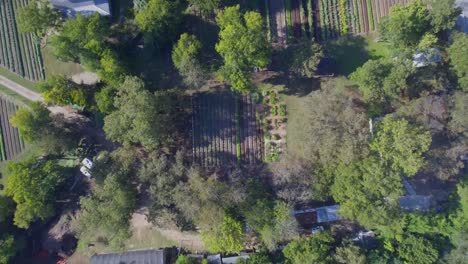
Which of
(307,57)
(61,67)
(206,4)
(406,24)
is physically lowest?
(307,57)

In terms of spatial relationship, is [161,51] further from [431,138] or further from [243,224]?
[431,138]

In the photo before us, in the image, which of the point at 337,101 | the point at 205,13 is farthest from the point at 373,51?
the point at 205,13

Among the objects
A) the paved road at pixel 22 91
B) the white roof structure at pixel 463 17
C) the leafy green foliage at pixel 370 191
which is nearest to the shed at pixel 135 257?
the paved road at pixel 22 91

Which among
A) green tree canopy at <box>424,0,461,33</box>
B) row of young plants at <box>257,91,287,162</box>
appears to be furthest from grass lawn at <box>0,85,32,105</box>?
green tree canopy at <box>424,0,461,33</box>

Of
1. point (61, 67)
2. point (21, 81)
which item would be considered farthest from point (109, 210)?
point (21, 81)

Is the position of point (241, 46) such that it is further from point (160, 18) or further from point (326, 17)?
point (326, 17)

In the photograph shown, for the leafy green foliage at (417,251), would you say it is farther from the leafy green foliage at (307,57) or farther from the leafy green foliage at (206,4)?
Result: the leafy green foliage at (206,4)
